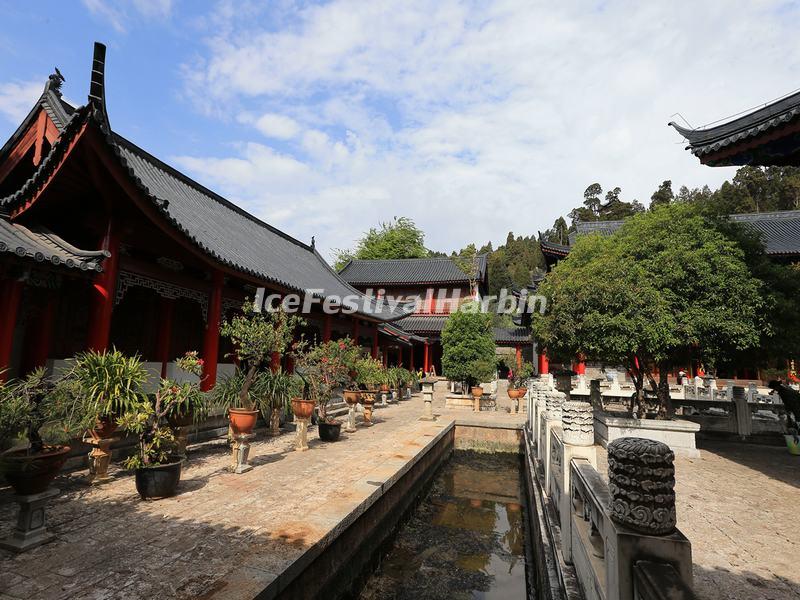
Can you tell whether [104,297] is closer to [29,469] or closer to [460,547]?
[29,469]

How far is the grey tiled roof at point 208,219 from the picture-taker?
548 cm

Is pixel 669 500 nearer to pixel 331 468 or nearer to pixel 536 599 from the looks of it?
pixel 536 599

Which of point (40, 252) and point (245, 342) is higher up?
point (40, 252)

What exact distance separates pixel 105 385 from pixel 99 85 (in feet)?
12.2

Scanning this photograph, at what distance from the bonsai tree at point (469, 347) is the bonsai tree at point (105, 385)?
1392cm

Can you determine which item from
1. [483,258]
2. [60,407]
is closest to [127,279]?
[60,407]

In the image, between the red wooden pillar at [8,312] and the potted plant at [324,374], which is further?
the potted plant at [324,374]

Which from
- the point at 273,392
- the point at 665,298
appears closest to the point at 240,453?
the point at 273,392

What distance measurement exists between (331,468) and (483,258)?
3009 centimetres

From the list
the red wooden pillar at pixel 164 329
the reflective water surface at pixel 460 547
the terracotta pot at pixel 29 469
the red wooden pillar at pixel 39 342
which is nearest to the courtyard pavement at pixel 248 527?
the terracotta pot at pixel 29 469

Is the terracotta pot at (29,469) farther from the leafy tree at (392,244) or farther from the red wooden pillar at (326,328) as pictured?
the leafy tree at (392,244)

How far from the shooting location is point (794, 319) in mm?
7910

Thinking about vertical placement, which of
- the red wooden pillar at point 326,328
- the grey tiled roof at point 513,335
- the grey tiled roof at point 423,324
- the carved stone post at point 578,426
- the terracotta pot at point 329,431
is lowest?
the terracotta pot at point 329,431

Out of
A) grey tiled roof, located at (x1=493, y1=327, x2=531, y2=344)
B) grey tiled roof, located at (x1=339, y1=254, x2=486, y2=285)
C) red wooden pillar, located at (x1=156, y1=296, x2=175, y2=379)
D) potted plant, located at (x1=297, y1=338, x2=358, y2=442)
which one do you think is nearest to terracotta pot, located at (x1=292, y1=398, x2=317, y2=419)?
potted plant, located at (x1=297, y1=338, x2=358, y2=442)
